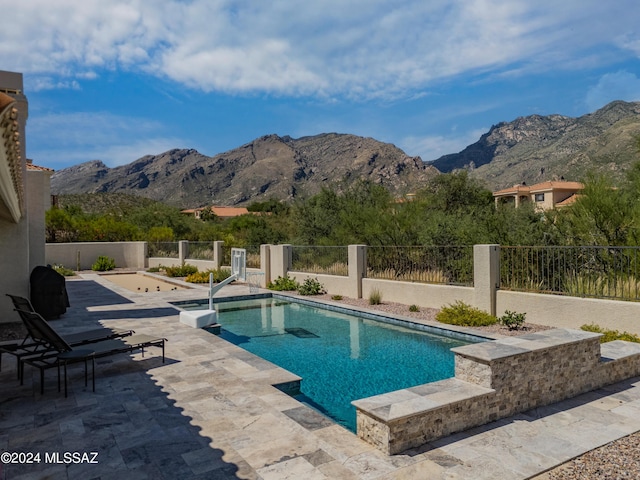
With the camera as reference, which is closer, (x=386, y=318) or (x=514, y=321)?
(x=514, y=321)

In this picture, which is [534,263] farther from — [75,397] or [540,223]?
[75,397]

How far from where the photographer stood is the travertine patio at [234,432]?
343cm

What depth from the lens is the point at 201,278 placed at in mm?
17875

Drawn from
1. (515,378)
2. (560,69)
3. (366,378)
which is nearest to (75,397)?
(366,378)

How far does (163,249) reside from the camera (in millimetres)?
25750

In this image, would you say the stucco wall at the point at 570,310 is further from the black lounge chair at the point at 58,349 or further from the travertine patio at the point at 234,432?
the black lounge chair at the point at 58,349

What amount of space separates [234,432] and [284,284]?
1124 cm

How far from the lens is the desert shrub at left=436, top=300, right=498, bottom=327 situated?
9.03 metres

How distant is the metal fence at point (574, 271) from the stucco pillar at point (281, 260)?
8165 mm

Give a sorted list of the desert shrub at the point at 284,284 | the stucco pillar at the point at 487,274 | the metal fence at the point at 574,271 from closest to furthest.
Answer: the metal fence at the point at 574,271, the stucco pillar at the point at 487,274, the desert shrub at the point at 284,284

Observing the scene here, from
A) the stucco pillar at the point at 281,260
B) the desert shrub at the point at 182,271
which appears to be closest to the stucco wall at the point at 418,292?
the stucco pillar at the point at 281,260

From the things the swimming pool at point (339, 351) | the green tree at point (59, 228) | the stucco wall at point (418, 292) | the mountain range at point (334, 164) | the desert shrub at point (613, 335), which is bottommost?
the swimming pool at point (339, 351)

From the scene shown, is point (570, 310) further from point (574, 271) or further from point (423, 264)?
point (423, 264)

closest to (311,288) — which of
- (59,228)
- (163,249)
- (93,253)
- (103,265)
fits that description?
(163,249)
